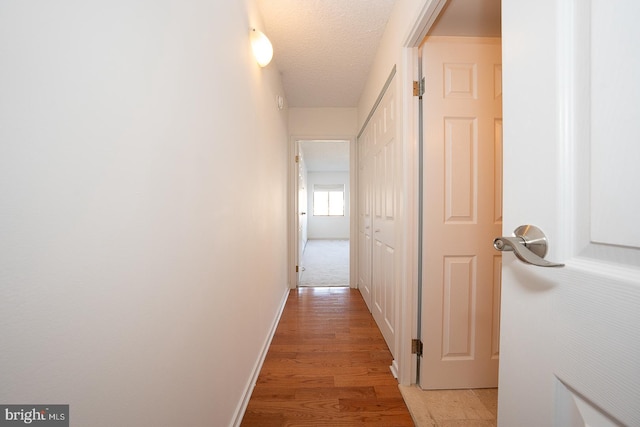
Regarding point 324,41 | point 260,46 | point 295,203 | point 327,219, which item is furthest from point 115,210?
point 327,219

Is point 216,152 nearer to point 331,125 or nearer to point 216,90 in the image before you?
point 216,90

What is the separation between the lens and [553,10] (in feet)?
1.32

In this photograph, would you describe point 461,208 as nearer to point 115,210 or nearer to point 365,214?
point 365,214

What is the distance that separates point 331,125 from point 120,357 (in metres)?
3.13

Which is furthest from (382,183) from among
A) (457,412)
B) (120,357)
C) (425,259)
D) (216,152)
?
(120,357)

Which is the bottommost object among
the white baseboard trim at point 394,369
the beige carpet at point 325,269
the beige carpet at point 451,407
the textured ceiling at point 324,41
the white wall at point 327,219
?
the beige carpet at point 325,269

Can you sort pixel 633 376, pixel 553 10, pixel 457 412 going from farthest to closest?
pixel 457 412, pixel 553 10, pixel 633 376

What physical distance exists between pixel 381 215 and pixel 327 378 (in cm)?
130

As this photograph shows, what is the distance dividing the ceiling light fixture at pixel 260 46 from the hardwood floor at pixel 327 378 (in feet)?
6.92

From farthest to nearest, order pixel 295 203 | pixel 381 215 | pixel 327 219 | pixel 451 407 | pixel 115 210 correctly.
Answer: pixel 327 219, pixel 295 203, pixel 381 215, pixel 451 407, pixel 115 210

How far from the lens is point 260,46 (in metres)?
1.50

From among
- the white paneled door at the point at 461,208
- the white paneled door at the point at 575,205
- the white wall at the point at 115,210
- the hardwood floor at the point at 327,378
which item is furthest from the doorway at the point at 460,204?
the white wall at the point at 115,210

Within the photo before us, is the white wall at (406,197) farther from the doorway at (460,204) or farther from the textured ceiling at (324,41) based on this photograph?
the textured ceiling at (324,41)

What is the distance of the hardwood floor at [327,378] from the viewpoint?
1248 millimetres
